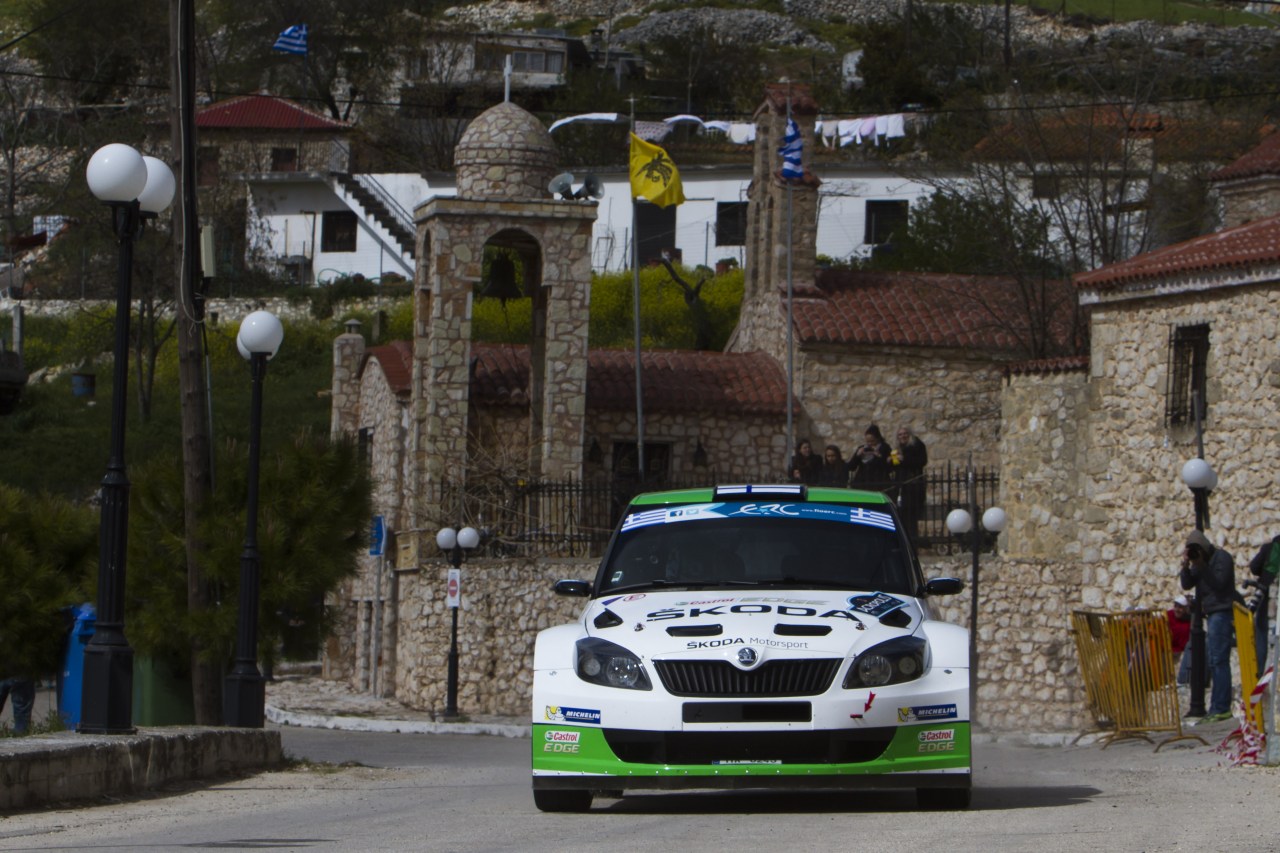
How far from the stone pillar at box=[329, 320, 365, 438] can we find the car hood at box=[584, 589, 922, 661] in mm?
27784

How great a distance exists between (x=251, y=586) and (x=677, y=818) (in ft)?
23.7

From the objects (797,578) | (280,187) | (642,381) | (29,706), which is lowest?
(29,706)

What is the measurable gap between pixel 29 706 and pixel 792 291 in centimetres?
1892

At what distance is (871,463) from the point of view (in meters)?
29.5

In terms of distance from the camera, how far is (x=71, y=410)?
171ft

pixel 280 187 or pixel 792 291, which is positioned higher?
pixel 280 187

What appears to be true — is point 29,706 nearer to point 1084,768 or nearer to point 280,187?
point 1084,768

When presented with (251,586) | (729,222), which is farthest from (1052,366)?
(729,222)

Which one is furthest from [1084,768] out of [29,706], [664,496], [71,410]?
[71,410]

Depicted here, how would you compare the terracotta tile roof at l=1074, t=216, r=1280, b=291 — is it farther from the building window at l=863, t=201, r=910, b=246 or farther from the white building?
the building window at l=863, t=201, r=910, b=246

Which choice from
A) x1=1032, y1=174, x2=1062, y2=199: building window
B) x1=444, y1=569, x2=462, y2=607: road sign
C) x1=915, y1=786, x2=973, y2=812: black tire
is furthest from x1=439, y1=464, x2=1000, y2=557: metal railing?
x1=915, y1=786, x2=973, y2=812: black tire

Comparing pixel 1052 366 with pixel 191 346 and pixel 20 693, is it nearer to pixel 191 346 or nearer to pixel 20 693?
pixel 191 346

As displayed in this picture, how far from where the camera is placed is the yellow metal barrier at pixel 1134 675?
1711 cm

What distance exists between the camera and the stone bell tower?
104 feet
